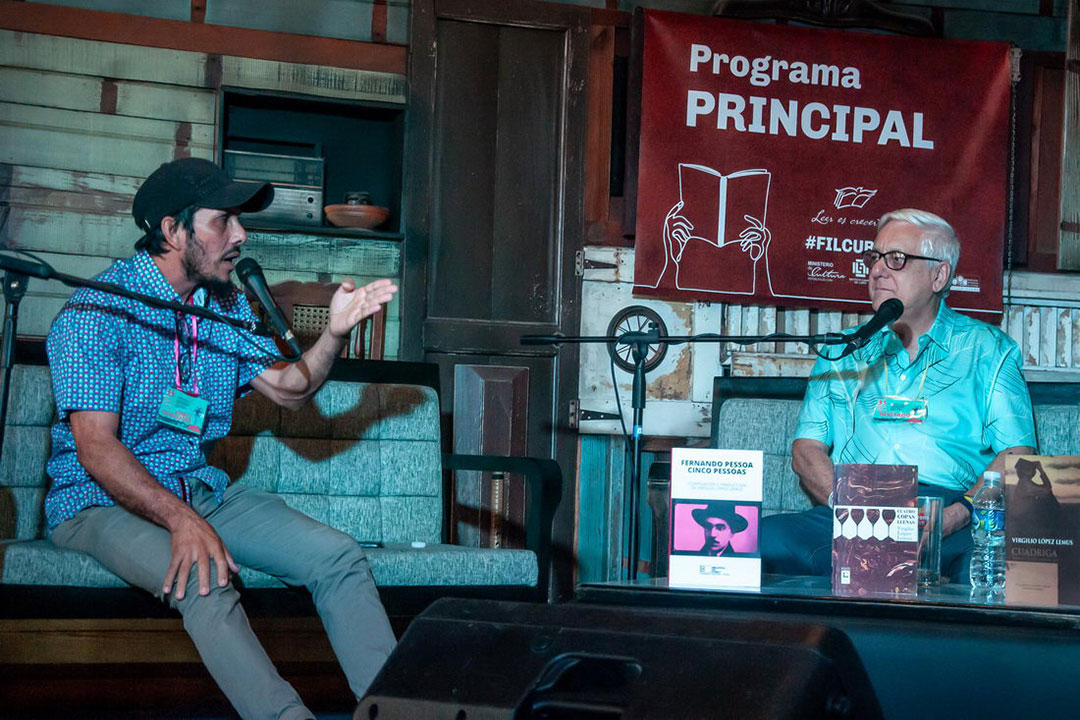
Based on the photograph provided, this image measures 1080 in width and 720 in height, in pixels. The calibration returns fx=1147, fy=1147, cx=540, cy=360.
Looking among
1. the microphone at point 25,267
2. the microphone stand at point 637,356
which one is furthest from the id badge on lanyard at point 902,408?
the microphone at point 25,267

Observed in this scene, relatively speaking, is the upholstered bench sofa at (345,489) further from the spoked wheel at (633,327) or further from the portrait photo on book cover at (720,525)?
the spoked wheel at (633,327)

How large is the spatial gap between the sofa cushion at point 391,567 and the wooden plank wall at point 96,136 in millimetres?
1652

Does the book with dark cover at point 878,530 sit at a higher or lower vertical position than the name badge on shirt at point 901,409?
lower

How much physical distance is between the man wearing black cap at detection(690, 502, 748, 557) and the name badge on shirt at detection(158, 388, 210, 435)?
117cm

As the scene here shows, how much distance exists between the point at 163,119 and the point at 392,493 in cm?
185

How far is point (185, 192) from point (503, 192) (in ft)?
6.55

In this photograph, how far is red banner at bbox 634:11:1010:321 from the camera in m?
4.54

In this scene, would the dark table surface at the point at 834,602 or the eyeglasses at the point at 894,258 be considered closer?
the dark table surface at the point at 834,602

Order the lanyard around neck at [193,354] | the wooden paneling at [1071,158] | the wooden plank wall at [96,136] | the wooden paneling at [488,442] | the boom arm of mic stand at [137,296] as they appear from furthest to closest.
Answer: the wooden paneling at [1071,158]
the wooden paneling at [488,442]
the wooden plank wall at [96,136]
the lanyard around neck at [193,354]
the boom arm of mic stand at [137,296]

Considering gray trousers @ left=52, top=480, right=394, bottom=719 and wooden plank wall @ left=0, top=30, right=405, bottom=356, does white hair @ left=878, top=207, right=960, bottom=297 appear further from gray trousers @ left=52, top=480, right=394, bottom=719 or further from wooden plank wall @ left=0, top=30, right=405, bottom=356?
wooden plank wall @ left=0, top=30, right=405, bottom=356

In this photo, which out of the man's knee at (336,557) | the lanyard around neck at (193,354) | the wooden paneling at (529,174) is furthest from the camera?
the wooden paneling at (529,174)

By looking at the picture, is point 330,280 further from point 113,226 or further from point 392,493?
point 392,493

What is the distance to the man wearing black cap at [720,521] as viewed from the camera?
2.11 metres

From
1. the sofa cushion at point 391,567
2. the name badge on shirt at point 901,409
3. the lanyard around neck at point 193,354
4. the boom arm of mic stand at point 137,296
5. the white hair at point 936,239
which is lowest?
the sofa cushion at point 391,567
